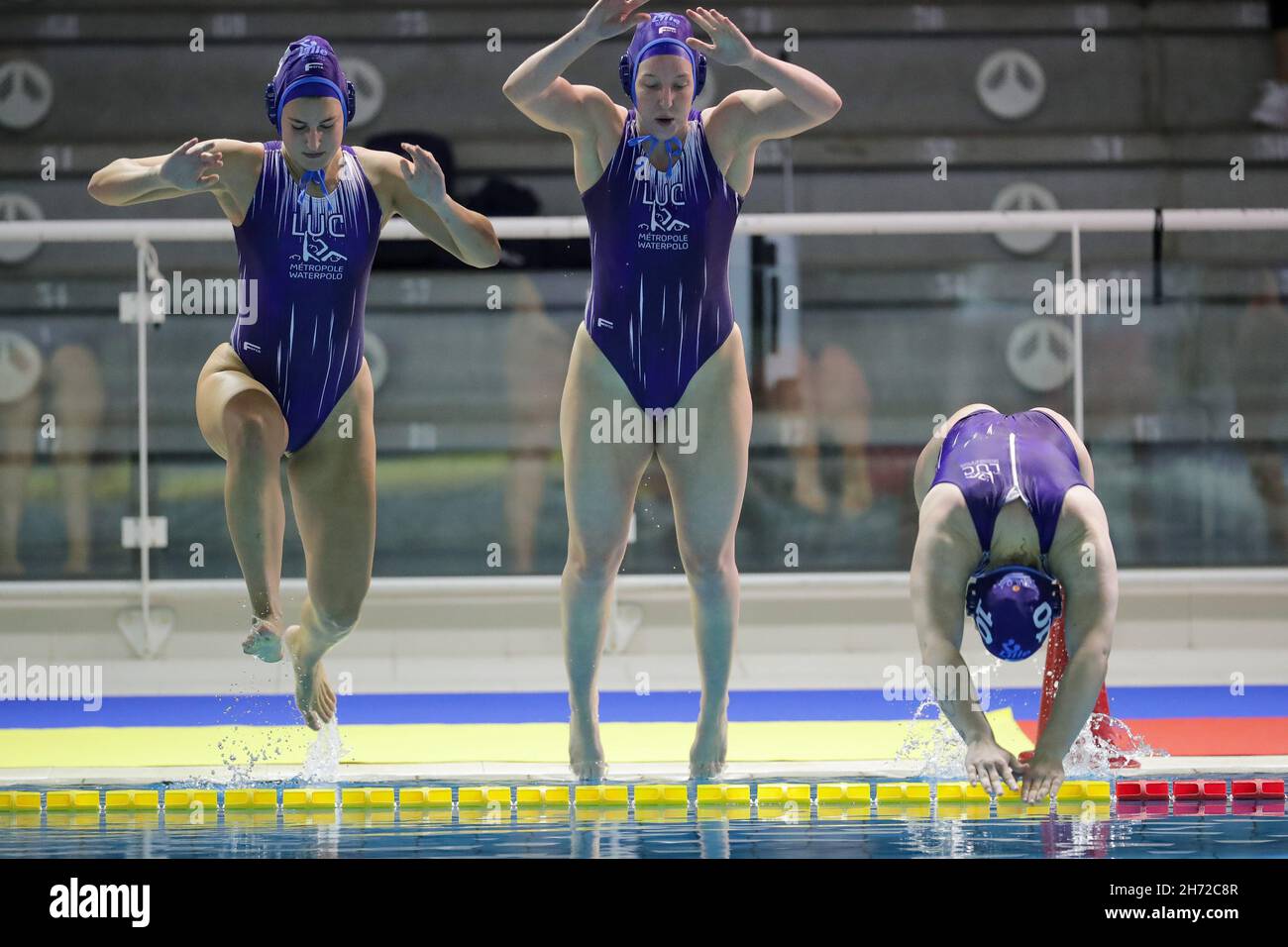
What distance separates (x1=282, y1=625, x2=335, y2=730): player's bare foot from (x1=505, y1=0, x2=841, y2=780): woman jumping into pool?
921mm

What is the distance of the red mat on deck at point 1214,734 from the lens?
589cm

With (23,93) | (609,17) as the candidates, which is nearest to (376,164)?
(609,17)

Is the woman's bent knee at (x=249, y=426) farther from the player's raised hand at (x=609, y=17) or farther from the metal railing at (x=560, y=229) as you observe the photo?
the metal railing at (x=560, y=229)

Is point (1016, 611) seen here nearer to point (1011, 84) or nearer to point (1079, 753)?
point (1079, 753)

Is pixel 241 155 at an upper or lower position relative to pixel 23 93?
lower

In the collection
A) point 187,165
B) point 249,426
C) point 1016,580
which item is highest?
point 187,165

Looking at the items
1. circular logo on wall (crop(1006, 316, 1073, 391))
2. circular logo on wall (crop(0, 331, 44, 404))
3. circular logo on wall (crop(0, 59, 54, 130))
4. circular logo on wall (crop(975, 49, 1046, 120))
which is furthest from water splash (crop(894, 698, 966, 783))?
circular logo on wall (crop(0, 59, 54, 130))

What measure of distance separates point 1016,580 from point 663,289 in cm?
134

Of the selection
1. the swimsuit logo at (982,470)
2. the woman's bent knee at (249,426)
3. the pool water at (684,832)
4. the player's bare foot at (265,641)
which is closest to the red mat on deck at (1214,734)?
the pool water at (684,832)

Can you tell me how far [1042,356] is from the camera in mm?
7887

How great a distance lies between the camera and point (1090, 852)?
4.09 m

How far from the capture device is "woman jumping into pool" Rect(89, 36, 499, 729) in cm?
479
